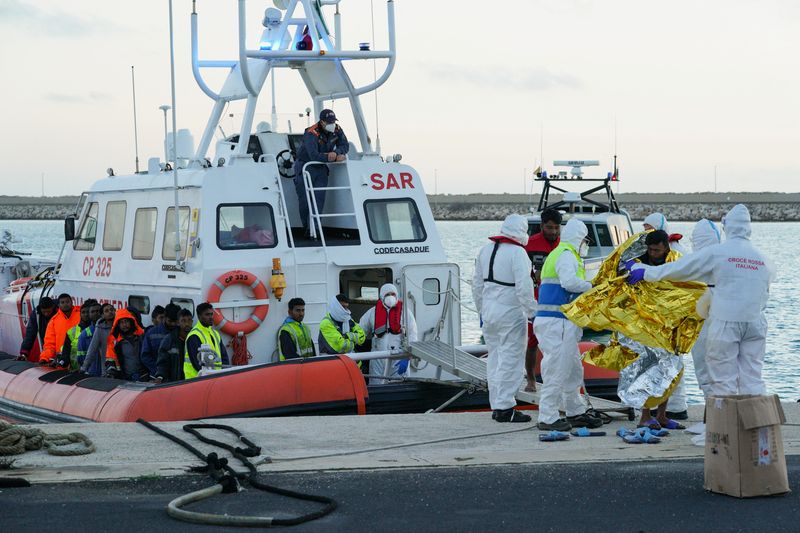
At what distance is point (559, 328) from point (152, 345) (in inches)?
163

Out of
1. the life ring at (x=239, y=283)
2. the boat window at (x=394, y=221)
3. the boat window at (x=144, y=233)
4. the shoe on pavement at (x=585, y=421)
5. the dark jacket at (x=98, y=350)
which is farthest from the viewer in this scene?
the boat window at (x=144, y=233)

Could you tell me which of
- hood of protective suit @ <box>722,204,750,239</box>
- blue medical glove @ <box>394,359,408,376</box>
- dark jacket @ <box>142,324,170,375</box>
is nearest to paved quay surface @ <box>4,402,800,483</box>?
hood of protective suit @ <box>722,204,750,239</box>

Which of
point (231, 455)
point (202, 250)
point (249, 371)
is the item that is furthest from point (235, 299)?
point (231, 455)

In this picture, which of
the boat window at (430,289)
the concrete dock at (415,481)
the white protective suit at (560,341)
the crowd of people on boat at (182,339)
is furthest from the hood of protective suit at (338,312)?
the white protective suit at (560,341)

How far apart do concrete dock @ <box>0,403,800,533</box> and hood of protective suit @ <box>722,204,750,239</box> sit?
1.43 metres

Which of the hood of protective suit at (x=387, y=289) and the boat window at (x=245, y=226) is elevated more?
the boat window at (x=245, y=226)

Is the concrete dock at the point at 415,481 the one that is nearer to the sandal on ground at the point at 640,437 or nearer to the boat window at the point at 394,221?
the sandal on ground at the point at 640,437

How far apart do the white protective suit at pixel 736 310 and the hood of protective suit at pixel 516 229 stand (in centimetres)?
161

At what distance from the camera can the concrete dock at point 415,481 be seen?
18.5 ft

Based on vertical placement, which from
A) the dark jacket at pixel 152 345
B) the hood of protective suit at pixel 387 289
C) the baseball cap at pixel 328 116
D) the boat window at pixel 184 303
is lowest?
the dark jacket at pixel 152 345

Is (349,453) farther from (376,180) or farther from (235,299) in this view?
(376,180)

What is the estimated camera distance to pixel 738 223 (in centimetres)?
734

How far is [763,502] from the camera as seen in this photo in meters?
6.05

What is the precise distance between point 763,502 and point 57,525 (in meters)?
3.65
